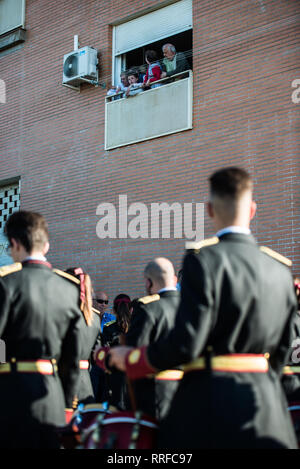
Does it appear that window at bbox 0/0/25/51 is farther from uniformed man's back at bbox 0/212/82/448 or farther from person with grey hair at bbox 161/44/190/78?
uniformed man's back at bbox 0/212/82/448

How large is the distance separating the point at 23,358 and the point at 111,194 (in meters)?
9.18

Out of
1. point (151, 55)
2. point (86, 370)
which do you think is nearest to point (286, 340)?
point (86, 370)

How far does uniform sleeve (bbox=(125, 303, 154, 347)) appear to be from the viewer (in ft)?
15.8

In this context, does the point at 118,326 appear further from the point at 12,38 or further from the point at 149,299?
the point at 12,38

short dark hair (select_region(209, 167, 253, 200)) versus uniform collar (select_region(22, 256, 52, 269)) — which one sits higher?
short dark hair (select_region(209, 167, 253, 200))

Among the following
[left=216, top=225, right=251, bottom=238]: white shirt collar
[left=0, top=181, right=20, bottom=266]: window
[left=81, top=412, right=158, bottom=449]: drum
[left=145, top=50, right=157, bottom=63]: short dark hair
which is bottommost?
[left=81, top=412, right=158, bottom=449]: drum

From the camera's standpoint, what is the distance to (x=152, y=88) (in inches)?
488

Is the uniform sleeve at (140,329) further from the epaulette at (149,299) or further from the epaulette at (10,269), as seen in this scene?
the epaulette at (10,269)

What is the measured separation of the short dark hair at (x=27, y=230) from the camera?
155 inches

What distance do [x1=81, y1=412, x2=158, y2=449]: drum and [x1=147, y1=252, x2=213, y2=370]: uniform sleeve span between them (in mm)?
447

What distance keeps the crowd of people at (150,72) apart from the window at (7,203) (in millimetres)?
3753

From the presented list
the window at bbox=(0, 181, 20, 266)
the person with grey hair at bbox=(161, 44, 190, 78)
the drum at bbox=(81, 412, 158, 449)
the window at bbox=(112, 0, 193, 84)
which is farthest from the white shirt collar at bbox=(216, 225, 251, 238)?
the window at bbox=(0, 181, 20, 266)

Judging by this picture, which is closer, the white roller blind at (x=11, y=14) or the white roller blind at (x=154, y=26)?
the white roller blind at (x=154, y=26)

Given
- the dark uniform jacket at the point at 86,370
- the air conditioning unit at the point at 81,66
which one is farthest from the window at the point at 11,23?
the dark uniform jacket at the point at 86,370
